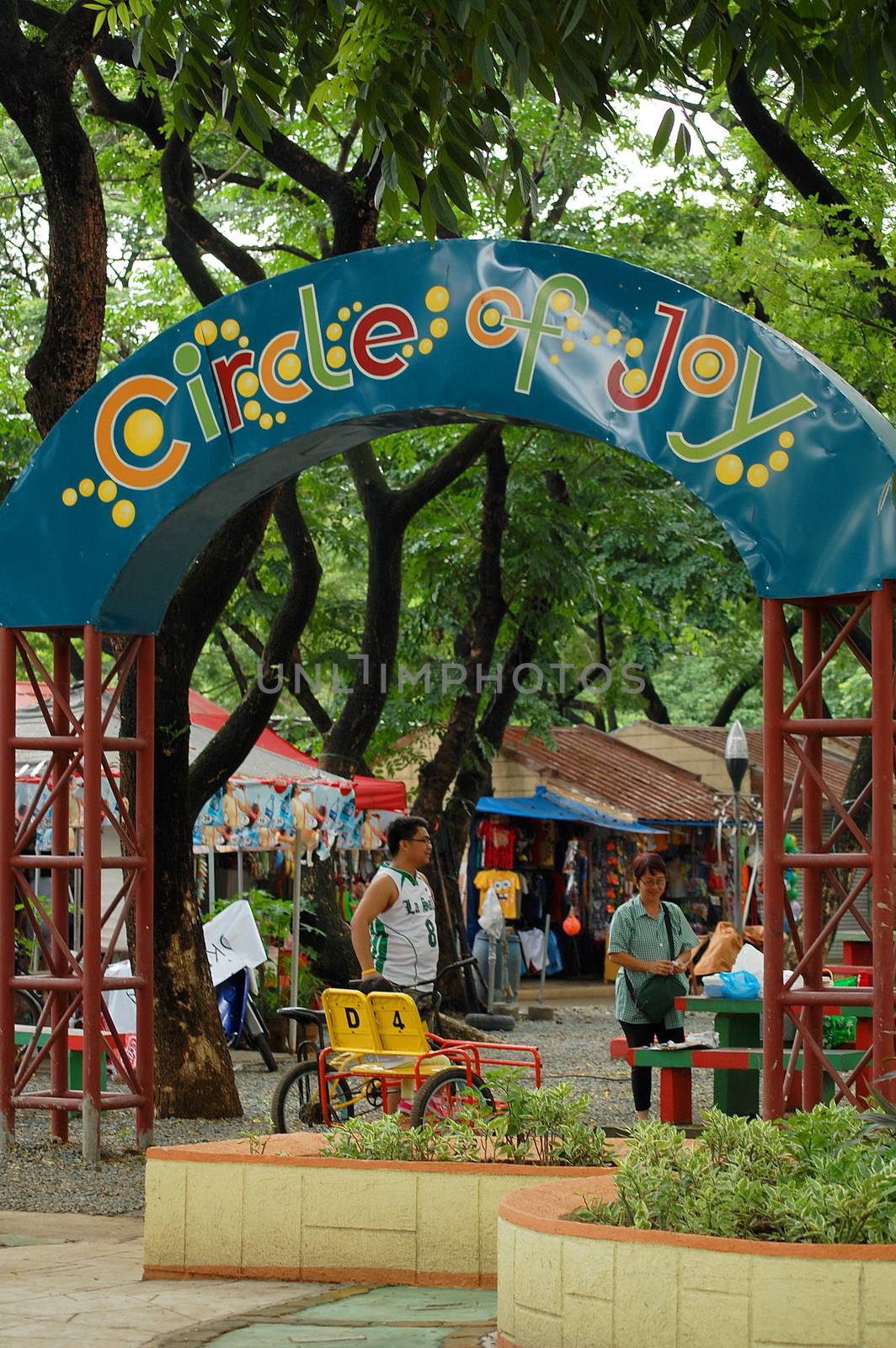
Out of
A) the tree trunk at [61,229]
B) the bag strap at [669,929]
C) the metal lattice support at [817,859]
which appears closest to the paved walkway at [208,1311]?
the metal lattice support at [817,859]

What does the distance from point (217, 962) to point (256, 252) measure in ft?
27.5

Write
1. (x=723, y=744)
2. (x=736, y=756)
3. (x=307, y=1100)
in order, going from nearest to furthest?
(x=307, y=1100), (x=736, y=756), (x=723, y=744)

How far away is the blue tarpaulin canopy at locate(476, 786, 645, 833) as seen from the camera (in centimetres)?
2686

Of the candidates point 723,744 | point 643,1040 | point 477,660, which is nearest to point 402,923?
point 643,1040

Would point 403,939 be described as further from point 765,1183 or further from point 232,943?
point 232,943

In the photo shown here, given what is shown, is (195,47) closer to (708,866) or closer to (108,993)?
(108,993)

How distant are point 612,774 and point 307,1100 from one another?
20990mm

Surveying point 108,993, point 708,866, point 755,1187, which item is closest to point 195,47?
point 755,1187

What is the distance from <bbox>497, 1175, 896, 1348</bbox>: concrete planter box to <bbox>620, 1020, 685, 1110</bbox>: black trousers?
18.9ft


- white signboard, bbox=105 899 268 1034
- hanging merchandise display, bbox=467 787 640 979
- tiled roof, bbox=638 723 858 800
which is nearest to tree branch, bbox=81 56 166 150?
white signboard, bbox=105 899 268 1034

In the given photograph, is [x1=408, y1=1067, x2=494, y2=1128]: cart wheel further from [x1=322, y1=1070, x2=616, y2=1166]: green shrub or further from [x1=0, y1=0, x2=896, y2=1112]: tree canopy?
[x1=0, y1=0, x2=896, y2=1112]: tree canopy

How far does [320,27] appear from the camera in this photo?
8.05 m

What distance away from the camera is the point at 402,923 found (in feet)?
32.7

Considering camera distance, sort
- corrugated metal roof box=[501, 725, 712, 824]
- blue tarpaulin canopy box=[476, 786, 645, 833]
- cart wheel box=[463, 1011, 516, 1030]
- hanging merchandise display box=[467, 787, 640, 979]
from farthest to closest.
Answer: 1. corrugated metal roof box=[501, 725, 712, 824]
2. blue tarpaulin canopy box=[476, 786, 645, 833]
3. hanging merchandise display box=[467, 787, 640, 979]
4. cart wheel box=[463, 1011, 516, 1030]
